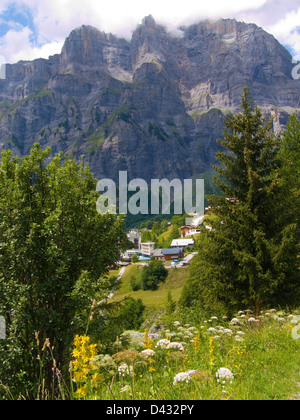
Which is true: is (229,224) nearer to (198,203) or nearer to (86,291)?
(86,291)

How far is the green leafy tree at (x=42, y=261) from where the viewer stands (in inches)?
392

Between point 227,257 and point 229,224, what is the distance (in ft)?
5.65

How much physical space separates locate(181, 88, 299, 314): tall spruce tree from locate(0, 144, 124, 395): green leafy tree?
5.88m

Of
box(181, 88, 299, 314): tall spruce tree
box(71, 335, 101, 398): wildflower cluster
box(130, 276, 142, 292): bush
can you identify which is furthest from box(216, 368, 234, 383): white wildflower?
box(130, 276, 142, 292): bush

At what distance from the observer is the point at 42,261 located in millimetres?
11695

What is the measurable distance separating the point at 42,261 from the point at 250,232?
32.5ft

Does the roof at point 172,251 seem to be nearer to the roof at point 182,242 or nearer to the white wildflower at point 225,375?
the roof at point 182,242

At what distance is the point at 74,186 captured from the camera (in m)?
14.2

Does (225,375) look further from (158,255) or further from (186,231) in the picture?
(186,231)

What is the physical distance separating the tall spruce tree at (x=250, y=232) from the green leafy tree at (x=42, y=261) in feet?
19.3

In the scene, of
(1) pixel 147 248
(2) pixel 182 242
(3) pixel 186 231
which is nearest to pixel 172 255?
(2) pixel 182 242

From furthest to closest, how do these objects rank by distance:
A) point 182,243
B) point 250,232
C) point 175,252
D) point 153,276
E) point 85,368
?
point 182,243
point 175,252
point 153,276
point 250,232
point 85,368

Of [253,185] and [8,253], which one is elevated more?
[253,185]
